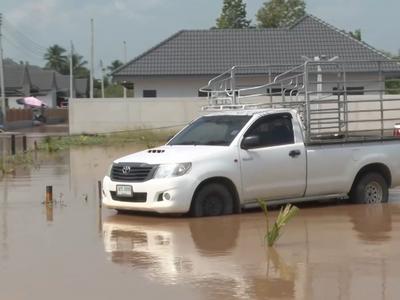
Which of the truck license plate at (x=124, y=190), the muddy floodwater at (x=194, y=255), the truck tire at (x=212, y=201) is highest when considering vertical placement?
the truck license plate at (x=124, y=190)

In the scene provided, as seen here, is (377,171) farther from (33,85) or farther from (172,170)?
(33,85)

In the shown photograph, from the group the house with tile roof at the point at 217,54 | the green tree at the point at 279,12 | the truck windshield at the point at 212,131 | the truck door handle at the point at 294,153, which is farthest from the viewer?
the green tree at the point at 279,12

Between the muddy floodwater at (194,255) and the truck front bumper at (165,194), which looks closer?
the muddy floodwater at (194,255)

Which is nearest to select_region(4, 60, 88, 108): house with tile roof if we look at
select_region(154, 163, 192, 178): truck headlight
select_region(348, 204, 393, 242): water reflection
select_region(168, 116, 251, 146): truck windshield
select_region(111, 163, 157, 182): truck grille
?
select_region(168, 116, 251, 146): truck windshield

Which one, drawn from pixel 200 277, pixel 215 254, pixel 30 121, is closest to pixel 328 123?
pixel 215 254

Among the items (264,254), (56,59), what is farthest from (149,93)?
(56,59)

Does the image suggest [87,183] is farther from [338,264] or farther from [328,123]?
[338,264]

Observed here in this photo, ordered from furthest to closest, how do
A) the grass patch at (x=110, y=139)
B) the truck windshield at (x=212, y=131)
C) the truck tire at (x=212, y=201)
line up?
1. the grass patch at (x=110, y=139)
2. the truck windshield at (x=212, y=131)
3. the truck tire at (x=212, y=201)

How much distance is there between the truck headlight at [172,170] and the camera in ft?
38.2

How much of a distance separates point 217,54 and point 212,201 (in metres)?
36.2

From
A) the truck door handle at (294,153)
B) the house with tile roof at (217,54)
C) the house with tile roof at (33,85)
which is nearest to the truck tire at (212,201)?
the truck door handle at (294,153)

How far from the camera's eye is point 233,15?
67.6 metres

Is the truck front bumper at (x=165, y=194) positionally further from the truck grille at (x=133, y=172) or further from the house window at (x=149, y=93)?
the house window at (x=149, y=93)

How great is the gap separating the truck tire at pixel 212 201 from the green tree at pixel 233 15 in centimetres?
5599
